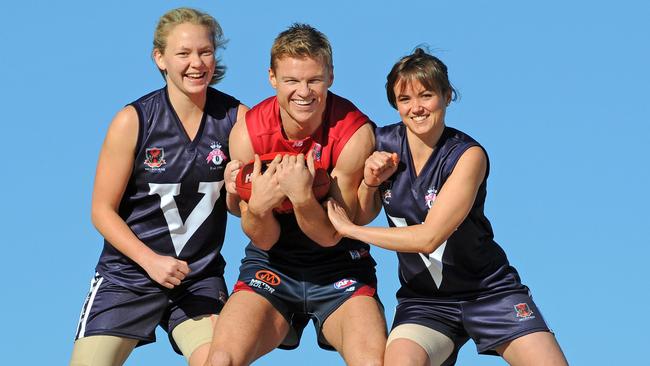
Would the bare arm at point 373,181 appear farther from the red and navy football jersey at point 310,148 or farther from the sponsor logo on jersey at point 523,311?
the sponsor logo on jersey at point 523,311

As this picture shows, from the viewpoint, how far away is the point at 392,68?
9.12 meters

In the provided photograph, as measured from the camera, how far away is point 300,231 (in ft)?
30.9

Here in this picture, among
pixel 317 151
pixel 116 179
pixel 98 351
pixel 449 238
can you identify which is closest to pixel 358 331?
pixel 449 238

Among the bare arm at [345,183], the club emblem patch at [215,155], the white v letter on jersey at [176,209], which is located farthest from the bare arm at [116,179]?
the bare arm at [345,183]

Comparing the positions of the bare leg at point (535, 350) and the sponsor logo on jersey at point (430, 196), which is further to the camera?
the sponsor logo on jersey at point (430, 196)

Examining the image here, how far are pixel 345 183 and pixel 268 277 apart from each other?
90 cm

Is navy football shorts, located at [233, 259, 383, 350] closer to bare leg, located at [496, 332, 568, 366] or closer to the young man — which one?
the young man

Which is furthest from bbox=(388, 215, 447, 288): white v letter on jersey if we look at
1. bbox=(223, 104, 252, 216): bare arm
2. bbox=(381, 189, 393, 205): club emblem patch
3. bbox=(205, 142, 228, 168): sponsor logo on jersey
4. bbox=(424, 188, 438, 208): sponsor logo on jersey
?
Answer: bbox=(205, 142, 228, 168): sponsor logo on jersey

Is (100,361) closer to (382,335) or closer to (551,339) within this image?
(382,335)

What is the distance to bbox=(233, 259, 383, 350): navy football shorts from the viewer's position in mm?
9328

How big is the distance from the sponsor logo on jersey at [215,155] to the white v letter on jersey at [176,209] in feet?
0.51

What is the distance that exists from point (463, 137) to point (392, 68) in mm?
684

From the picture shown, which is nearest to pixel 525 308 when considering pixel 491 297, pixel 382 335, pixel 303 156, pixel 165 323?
pixel 491 297

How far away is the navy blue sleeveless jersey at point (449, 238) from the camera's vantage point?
9.08 meters
